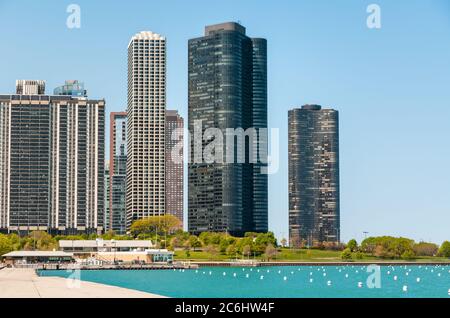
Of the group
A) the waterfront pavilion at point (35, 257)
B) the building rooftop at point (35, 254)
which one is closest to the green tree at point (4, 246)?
the waterfront pavilion at point (35, 257)

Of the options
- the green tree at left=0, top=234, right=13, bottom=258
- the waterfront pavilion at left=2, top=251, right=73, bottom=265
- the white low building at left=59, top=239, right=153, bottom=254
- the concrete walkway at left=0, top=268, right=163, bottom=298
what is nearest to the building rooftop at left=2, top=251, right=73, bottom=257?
the waterfront pavilion at left=2, top=251, right=73, bottom=265

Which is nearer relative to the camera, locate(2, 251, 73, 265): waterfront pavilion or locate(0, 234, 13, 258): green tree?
locate(2, 251, 73, 265): waterfront pavilion

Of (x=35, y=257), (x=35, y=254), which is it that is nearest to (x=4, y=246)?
(x=35, y=254)

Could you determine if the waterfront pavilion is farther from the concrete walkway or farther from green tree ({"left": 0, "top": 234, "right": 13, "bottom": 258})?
the concrete walkway

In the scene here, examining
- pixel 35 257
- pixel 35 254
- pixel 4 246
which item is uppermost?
pixel 4 246

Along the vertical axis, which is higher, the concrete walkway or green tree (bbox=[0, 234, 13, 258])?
the concrete walkway

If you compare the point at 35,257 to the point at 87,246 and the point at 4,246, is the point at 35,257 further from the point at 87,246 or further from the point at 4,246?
the point at 87,246

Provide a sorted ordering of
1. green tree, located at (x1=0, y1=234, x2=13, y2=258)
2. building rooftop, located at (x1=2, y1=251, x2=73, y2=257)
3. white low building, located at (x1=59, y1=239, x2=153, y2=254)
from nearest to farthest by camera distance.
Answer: building rooftop, located at (x1=2, y1=251, x2=73, y2=257) < green tree, located at (x1=0, y1=234, x2=13, y2=258) < white low building, located at (x1=59, y1=239, x2=153, y2=254)

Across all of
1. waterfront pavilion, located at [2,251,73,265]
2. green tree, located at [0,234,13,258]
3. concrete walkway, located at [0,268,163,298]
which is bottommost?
waterfront pavilion, located at [2,251,73,265]

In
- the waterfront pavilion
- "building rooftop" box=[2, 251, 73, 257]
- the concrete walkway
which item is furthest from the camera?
the waterfront pavilion

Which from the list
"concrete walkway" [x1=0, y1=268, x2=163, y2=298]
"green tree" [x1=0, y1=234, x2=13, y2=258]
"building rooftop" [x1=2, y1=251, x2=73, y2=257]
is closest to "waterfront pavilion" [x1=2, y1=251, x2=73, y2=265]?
"building rooftop" [x1=2, y1=251, x2=73, y2=257]

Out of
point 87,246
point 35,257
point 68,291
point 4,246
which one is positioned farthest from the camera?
point 87,246

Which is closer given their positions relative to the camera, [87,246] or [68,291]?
[68,291]
